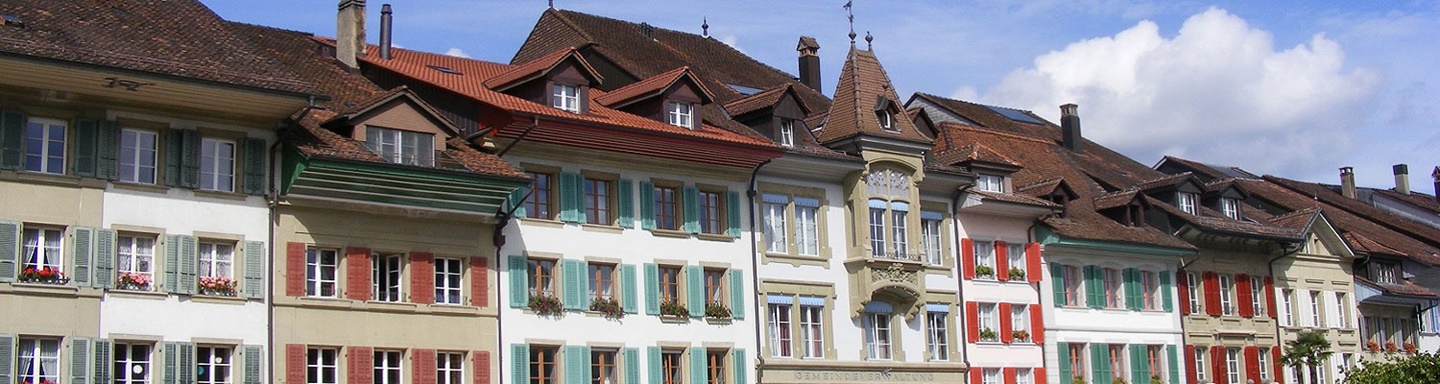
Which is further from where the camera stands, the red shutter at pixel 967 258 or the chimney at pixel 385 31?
the red shutter at pixel 967 258

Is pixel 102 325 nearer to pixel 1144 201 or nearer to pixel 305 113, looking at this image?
pixel 305 113

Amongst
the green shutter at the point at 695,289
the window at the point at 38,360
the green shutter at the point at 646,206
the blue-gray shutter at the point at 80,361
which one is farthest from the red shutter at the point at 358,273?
the green shutter at the point at 695,289

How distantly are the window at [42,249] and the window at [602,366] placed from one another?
12.3 metres

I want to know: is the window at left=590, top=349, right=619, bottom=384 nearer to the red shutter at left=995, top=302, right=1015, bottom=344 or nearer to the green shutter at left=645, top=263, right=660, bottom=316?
the green shutter at left=645, top=263, right=660, bottom=316

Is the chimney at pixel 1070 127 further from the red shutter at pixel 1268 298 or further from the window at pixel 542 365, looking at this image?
the window at pixel 542 365

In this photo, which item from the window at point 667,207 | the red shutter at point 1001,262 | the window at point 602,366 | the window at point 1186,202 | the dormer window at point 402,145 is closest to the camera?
the dormer window at point 402,145

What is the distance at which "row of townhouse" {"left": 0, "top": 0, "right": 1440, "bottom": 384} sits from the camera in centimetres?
3638

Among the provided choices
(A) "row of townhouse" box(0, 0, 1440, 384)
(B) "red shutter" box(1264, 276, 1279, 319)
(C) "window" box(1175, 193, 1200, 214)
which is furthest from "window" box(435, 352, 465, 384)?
(B) "red shutter" box(1264, 276, 1279, 319)

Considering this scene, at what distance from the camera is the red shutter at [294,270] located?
3880 cm

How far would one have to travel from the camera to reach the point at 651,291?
4534 cm

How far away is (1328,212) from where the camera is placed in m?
76.4

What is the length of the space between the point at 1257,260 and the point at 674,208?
24.9m

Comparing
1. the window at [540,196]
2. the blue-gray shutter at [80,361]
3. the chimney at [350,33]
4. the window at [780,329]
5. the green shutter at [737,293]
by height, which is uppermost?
the chimney at [350,33]

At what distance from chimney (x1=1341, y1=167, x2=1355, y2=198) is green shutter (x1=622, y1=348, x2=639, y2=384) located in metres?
49.4
